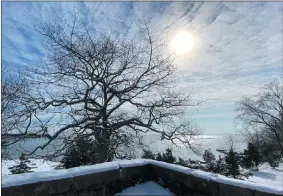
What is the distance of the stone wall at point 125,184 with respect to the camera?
8.63 ft

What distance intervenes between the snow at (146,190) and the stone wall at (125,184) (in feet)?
0.20

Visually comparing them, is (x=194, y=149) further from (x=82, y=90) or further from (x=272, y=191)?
(x=272, y=191)

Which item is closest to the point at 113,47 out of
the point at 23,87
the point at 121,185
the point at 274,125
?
the point at 23,87

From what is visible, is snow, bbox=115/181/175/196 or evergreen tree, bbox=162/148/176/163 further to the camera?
evergreen tree, bbox=162/148/176/163

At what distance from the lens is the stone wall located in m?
2.63

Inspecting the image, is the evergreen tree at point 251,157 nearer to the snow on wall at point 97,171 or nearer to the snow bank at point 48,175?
the snow on wall at point 97,171

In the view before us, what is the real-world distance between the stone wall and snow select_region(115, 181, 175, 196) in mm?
61

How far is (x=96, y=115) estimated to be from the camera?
9.62 m

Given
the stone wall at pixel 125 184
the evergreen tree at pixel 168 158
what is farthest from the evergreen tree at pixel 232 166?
the stone wall at pixel 125 184

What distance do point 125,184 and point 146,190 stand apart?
311 mm

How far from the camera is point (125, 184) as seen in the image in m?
3.64

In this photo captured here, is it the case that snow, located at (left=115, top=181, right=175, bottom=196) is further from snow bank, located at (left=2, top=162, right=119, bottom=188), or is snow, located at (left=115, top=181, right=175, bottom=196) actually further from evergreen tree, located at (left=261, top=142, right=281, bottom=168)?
evergreen tree, located at (left=261, top=142, right=281, bottom=168)

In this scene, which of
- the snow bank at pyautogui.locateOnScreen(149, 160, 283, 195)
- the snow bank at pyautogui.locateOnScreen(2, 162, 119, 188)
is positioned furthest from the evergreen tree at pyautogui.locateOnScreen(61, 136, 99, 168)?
the snow bank at pyautogui.locateOnScreen(2, 162, 119, 188)

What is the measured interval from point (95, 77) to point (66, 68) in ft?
3.53
